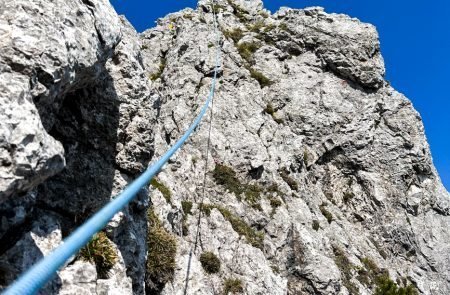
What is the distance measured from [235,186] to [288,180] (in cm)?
478

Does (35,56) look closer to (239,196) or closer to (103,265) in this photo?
(103,265)

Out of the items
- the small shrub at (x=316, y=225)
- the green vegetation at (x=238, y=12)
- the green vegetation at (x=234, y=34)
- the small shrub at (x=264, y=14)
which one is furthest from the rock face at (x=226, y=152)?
the small shrub at (x=264, y=14)

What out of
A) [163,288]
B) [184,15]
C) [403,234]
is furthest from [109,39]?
[184,15]

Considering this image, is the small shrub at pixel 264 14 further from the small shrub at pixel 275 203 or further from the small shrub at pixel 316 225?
the small shrub at pixel 316 225

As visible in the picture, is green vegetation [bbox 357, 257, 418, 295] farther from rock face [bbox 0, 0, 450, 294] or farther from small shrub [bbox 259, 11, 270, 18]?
small shrub [bbox 259, 11, 270, 18]

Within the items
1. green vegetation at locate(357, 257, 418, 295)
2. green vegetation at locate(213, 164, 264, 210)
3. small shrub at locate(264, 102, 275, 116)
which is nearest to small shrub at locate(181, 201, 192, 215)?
green vegetation at locate(213, 164, 264, 210)

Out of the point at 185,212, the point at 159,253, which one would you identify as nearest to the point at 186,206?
the point at 185,212

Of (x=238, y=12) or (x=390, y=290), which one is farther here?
(x=238, y=12)

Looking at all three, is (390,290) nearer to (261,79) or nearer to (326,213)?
(326,213)

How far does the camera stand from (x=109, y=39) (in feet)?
34.0

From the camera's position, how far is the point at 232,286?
63.3 feet

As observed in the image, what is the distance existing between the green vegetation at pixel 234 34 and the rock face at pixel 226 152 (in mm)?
275

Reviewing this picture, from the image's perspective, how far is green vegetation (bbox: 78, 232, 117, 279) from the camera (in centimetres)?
1033

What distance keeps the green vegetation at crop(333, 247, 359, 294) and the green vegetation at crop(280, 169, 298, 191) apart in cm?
511
